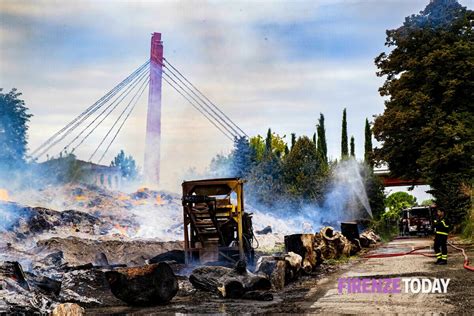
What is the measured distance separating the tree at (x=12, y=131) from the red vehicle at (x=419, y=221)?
2551 cm

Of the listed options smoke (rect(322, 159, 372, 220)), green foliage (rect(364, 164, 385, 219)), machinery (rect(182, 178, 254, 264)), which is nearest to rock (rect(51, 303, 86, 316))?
machinery (rect(182, 178, 254, 264))

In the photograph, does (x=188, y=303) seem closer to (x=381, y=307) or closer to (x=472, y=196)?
(x=381, y=307)

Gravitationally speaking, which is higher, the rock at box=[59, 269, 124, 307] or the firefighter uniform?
the firefighter uniform

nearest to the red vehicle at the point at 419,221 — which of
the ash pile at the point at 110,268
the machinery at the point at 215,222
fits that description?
the ash pile at the point at 110,268

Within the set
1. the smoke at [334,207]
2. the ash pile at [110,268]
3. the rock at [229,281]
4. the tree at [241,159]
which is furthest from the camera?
the tree at [241,159]

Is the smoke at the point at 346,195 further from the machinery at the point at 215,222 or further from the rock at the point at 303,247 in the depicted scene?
the machinery at the point at 215,222

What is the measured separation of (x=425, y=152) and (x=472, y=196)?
4.43m

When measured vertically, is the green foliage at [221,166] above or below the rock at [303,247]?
above

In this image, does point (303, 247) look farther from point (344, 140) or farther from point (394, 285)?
point (344, 140)

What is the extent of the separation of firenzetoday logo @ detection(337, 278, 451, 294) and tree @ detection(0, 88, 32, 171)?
25.5 meters

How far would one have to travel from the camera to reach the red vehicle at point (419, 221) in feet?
134

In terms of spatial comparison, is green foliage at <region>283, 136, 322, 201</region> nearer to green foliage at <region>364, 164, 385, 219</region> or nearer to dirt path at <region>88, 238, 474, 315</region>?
green foliage at <region>364, 164, 385, 219</region>

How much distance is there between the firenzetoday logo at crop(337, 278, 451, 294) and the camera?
12.5m

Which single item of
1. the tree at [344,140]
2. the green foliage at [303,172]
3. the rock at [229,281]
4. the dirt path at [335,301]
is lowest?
the dirt path at [335,301]
